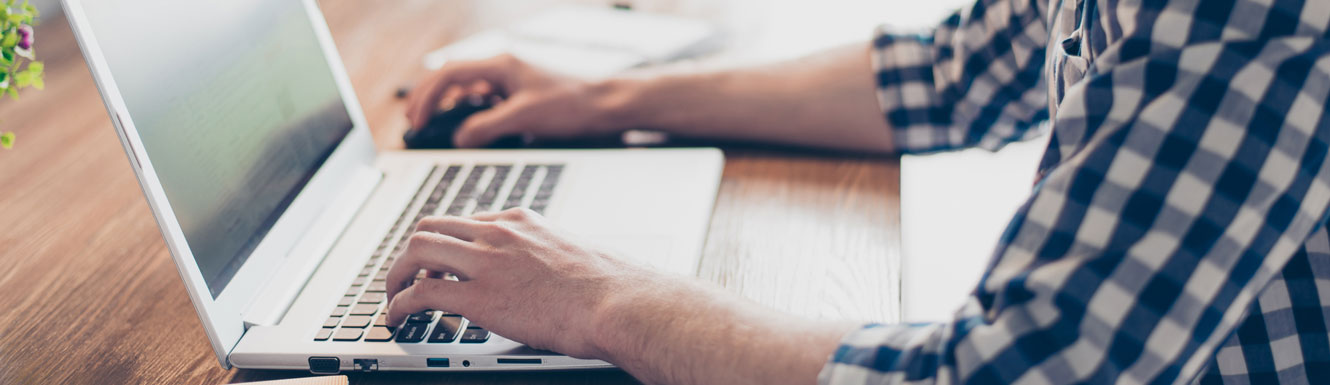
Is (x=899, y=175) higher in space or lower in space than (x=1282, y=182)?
lower

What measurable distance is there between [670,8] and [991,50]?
65cm

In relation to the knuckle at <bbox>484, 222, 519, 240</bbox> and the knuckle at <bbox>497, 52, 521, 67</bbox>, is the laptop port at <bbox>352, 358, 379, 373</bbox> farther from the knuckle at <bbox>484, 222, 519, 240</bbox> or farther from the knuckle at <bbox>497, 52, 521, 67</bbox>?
the knuckle at <bbox>497, 52, 521, 67</bbox>

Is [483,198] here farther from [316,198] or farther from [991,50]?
[991,50]

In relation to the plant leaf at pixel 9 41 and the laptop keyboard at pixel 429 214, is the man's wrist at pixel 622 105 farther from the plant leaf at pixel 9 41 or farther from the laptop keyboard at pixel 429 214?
the plant leaf at pixel 9 41

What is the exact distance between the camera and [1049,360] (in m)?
0.49

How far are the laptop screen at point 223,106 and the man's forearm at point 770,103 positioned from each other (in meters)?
0.30

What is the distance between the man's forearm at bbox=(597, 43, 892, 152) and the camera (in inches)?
37.7

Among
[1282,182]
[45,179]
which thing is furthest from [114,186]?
[1282,182]

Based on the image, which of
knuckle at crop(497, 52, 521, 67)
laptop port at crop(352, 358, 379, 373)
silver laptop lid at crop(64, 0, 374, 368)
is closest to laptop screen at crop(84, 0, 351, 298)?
silver laptop lid at crop(64, 0, 374, 368)

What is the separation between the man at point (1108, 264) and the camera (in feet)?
1.58

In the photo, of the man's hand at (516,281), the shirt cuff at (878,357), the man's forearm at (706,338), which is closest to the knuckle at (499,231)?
the man's hand at (516,281)

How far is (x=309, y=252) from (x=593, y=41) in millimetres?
571

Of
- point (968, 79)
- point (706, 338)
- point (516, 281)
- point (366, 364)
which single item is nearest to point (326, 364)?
point (366, 364)

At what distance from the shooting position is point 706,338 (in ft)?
1.94
